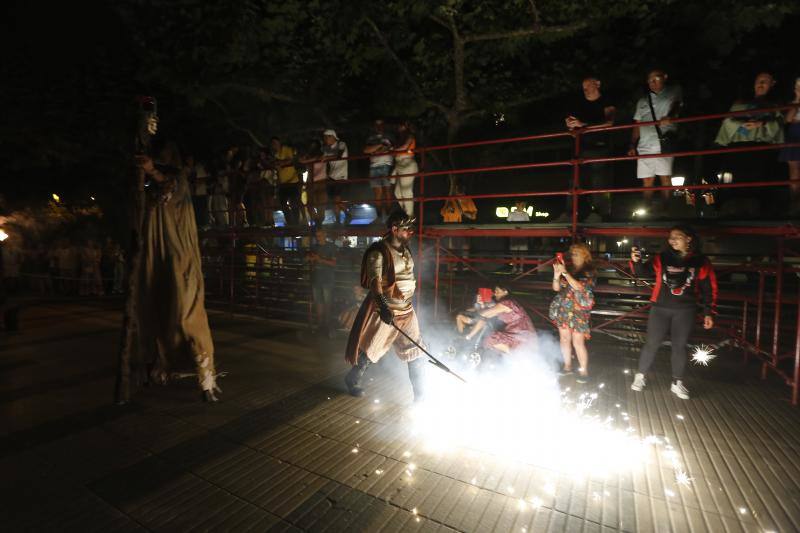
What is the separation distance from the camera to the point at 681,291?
4633 millimetres

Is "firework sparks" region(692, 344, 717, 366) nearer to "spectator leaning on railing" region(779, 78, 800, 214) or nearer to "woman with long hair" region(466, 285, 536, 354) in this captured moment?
"spectator leaning on railing" region(779, 78, 800, 214)

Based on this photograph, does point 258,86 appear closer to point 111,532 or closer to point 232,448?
point 232,448

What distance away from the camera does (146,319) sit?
14.2 feet

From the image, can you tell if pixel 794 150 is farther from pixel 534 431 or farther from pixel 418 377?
pixel 418 377

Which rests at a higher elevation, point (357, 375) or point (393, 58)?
point (393, 58)

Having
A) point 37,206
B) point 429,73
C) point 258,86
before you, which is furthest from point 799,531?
point 37,206

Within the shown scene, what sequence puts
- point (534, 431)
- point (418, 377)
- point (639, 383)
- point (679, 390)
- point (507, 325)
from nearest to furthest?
1. point (534, 431)
2. point (418, 377)
3. point (679, 390)
4. point (639, 383)
5. point (507, 325)

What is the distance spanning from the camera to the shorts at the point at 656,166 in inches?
233

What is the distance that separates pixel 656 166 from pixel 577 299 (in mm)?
2439

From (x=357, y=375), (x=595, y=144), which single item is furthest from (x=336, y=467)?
(x=595, y=144)

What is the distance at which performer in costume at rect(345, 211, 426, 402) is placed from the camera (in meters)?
4.24

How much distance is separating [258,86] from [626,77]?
349 inches

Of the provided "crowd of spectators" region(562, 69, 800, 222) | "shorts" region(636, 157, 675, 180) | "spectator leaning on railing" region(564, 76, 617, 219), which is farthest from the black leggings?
"shorts" region(636, 157, 675, 180)

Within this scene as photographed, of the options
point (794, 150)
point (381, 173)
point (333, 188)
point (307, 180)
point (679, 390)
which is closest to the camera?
point (679, 390)
